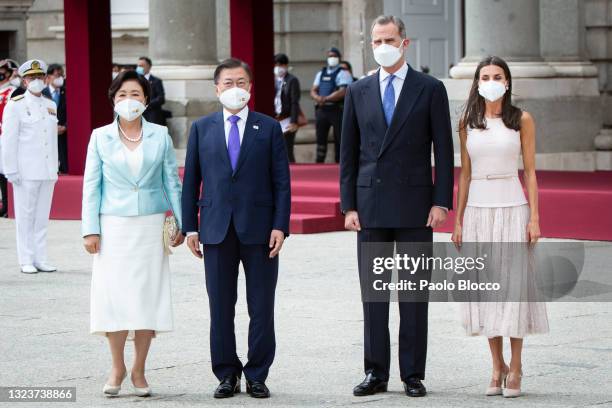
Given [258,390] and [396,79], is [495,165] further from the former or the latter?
[258,390]

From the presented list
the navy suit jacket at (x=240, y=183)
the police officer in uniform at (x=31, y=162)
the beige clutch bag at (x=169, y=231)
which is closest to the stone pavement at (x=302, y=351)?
the police officer in uniform at (x=31, y=162)

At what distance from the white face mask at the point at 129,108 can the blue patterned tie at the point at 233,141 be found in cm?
45

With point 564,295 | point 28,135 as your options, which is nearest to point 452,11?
point 28,135

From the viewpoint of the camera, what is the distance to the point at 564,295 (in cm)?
1030

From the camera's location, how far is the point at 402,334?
7.30 meters

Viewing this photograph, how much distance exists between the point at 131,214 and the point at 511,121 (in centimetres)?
186

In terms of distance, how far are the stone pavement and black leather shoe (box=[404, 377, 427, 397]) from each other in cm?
5

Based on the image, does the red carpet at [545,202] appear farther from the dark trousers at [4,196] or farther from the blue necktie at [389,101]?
the blue necktie at [389,101]

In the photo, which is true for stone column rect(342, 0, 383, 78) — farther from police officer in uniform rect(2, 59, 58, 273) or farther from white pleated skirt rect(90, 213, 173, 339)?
white pleated skirt rect(90, 213, 173, 339)

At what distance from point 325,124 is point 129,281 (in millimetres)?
13999

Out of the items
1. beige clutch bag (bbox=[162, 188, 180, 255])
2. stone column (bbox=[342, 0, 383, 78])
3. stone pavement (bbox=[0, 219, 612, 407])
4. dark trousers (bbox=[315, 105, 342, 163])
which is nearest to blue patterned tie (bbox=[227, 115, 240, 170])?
beige clutch bag (bbox=[162, 188, 180, 255])

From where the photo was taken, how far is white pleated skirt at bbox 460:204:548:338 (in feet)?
23.7

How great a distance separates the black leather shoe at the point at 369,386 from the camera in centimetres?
723

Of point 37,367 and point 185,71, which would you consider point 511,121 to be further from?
point 185,71
